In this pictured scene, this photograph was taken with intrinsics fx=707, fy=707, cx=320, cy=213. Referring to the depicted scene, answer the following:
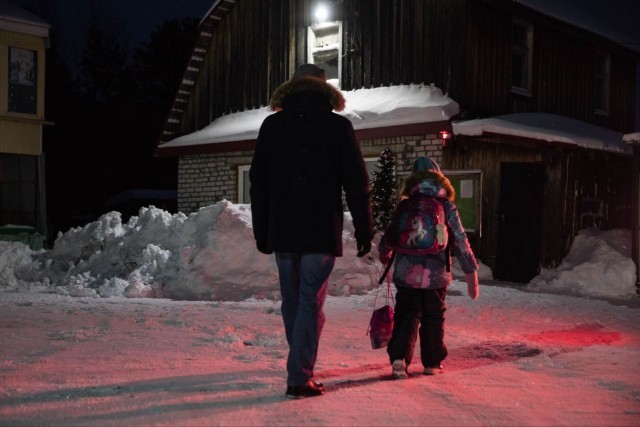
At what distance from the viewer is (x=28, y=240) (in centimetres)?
1877

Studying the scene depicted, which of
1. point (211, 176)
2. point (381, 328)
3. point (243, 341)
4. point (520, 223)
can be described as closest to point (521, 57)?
point (520, 223)

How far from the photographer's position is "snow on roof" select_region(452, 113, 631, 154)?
1196 cm

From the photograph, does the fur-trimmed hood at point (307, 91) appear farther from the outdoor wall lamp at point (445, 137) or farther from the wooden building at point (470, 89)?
the outdoor wall lamp at point (445, 137)

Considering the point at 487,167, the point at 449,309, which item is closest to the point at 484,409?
the point at 449,309

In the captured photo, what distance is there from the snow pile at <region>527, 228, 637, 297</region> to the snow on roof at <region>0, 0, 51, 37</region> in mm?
14310

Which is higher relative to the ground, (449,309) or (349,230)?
(349,230)

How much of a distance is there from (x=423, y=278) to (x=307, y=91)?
1561 millimetres

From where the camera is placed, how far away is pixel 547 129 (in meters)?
13.1

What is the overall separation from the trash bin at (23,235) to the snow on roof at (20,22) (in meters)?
5.21

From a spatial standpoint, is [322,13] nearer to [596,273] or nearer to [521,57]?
[521,57]

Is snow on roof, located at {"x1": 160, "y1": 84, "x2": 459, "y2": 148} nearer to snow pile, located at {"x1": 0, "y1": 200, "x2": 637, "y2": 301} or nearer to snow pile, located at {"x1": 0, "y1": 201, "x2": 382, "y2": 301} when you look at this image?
snow pile, located at {"x1": 0, "y1": 200, "x2": 637, "y2": 301}

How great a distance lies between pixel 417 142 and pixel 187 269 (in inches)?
219

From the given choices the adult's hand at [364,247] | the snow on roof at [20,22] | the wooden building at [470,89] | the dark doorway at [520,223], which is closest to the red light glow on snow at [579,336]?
the adult's hand at [364,247]

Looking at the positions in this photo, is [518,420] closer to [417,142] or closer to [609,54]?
[417,142]
